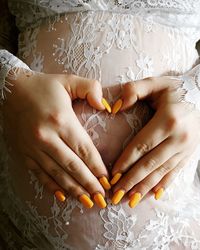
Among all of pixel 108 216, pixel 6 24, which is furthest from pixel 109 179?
pixel 6 24

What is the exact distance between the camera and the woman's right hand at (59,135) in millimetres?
874

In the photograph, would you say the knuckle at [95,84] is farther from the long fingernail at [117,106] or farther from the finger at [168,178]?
the finger at [168,178]

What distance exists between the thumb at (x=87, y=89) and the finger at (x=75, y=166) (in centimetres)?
10

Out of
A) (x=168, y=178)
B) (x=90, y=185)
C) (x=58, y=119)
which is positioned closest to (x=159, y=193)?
(x=168, y=178)

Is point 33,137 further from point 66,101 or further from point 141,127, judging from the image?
point 141,127

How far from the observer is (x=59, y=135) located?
88 centimetres

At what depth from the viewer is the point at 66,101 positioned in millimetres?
891

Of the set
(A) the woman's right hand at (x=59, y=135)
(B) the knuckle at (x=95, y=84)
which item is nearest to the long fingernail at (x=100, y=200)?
(A) the woman's right hand at (x=59, y=135)

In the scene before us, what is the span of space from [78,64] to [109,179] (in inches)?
9.7

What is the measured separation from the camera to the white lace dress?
0.92m

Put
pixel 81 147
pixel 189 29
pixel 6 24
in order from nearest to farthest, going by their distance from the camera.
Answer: pixel 81 147
pixel 189 29
pixel 6 24

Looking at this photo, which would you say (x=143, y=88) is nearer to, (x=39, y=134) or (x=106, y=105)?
(x=106, y=105)

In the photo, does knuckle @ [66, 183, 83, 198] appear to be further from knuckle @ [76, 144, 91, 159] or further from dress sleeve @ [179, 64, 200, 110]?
dress sleeve @ [179, 64, 200, 110]

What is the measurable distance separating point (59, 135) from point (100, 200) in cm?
15
